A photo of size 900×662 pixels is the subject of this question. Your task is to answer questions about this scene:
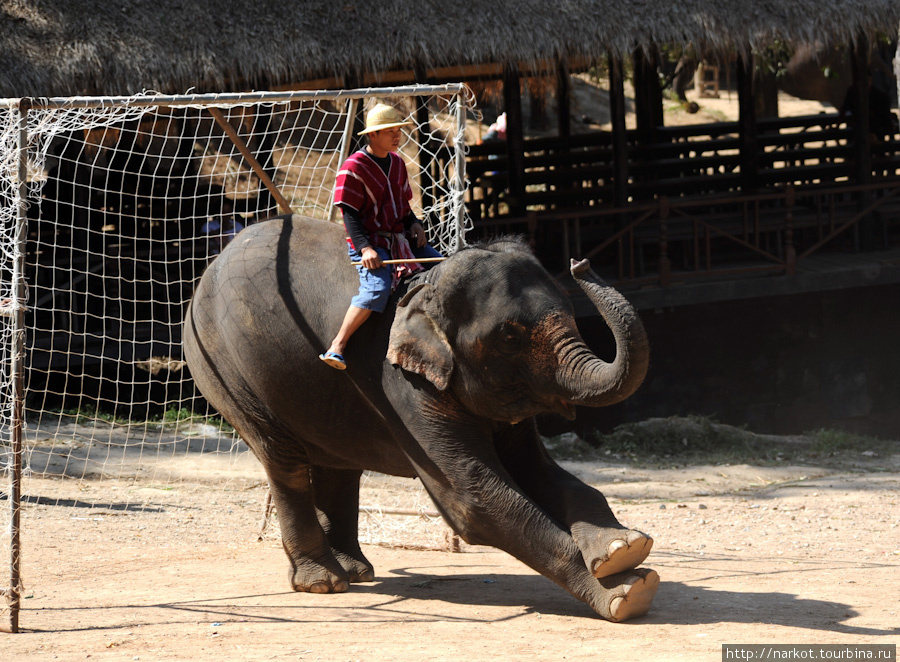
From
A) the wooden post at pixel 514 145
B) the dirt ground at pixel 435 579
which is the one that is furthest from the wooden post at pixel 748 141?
the dirt ground at pixel 435 579

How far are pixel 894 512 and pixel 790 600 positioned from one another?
2.71m

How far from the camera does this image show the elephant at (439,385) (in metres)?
4.66

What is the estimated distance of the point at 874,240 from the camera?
13453mm

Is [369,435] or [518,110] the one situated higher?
[518,110]

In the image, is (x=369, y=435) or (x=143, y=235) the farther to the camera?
(x=143, y=235)

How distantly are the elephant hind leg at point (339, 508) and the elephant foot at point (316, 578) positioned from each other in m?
0.29

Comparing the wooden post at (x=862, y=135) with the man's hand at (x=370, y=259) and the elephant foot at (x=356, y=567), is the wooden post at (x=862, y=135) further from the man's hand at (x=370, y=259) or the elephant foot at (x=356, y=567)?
the man's hand at (x=370, y=259)

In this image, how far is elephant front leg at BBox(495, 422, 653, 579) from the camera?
4637 mm

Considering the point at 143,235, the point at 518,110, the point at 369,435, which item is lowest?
the point at 369,435

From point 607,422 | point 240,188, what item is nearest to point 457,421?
point 607,422

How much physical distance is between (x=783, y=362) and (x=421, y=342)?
9.07 m

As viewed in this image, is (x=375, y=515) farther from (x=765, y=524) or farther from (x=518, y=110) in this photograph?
(x=518, y=110)

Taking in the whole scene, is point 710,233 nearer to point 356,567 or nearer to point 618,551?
point 356,567

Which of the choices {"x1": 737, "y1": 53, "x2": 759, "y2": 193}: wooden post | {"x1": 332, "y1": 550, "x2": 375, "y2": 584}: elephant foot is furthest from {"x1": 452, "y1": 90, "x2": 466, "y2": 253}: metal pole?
{"x1": 737, "y1": 53, "x2": 759, "y2": 193}: wooden post
